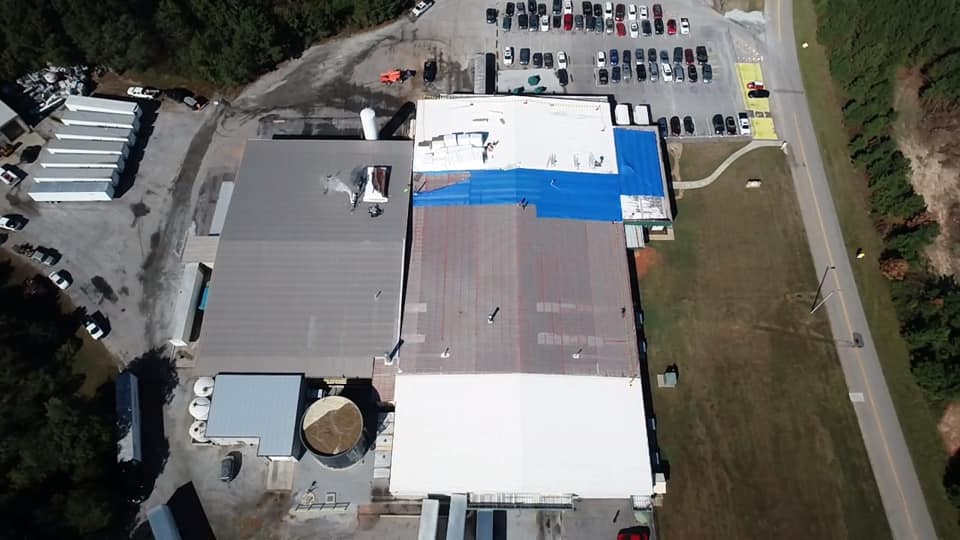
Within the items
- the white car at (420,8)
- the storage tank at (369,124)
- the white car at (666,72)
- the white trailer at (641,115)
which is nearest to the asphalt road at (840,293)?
the white car at (666,72)

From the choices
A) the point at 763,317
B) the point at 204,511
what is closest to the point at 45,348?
the point at 204,511

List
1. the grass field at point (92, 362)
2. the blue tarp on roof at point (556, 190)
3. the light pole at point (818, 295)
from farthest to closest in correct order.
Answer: the blue tarp on roof at point (556, 190) → the light pole at point (818, 295) → the grass field at point (92, 362)

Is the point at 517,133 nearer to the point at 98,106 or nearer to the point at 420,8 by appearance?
the point at 420,8

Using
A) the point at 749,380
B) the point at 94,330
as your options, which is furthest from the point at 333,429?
the point at 749,380

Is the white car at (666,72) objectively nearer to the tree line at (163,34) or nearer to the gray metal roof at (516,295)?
the gray metal roof at (516,295)

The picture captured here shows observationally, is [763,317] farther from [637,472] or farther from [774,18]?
[774,18]

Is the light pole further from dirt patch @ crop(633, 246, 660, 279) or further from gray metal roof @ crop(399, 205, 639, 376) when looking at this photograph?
gray metal roof @ crop(399, 205, 639, 376)

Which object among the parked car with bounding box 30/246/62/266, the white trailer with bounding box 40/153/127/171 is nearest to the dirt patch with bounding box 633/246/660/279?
the white trailer with bounding box 40/153/127/171
